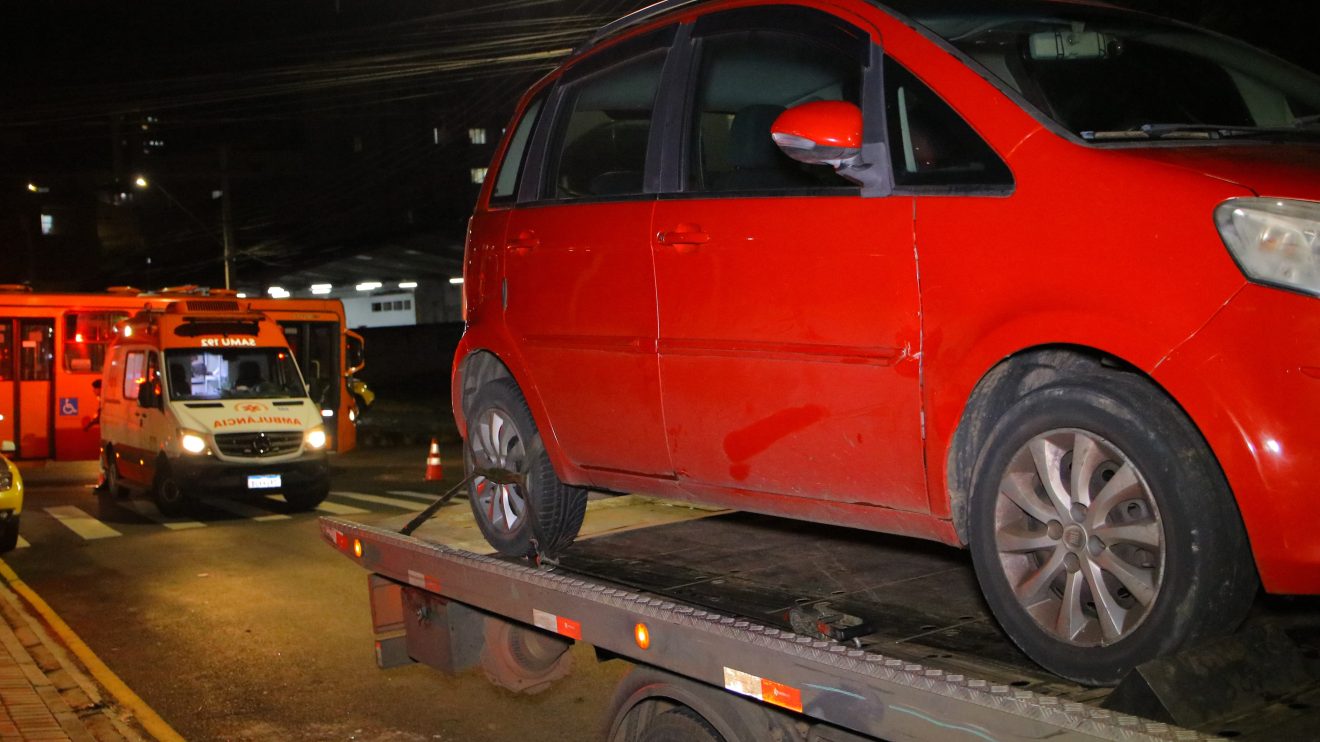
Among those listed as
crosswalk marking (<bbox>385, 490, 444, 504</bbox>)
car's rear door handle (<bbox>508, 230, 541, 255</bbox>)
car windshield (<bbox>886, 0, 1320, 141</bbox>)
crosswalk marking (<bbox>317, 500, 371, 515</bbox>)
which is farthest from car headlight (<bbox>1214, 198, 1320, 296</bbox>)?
crosswalk marking (<bbox>385, 490, 444, 504</bbox>)

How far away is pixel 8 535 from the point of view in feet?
39.5

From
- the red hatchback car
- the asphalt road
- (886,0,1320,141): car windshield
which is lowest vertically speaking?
the asphalt road

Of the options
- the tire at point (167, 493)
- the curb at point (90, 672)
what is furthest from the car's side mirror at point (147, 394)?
the curb at point (90, 672)

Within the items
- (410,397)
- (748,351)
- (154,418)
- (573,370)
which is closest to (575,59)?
(573,370)

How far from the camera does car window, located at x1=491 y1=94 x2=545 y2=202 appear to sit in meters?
5.04

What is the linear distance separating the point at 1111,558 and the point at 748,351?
4.12 feet

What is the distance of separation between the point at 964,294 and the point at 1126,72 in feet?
2.88

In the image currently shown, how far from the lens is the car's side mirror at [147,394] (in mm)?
14953

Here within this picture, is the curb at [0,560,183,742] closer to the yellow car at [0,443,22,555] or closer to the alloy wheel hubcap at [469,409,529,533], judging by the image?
the yellow car at [0,443,22,555]

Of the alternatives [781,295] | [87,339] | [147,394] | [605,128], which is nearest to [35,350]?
[87,339]

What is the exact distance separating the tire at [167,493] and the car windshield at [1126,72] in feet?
42.1

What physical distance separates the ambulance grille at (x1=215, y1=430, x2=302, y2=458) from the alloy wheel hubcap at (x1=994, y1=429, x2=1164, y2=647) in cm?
1277

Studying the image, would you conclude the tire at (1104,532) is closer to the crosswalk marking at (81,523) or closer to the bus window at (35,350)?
the crosswalk marking at (81,523)

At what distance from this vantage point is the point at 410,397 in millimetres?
35094
